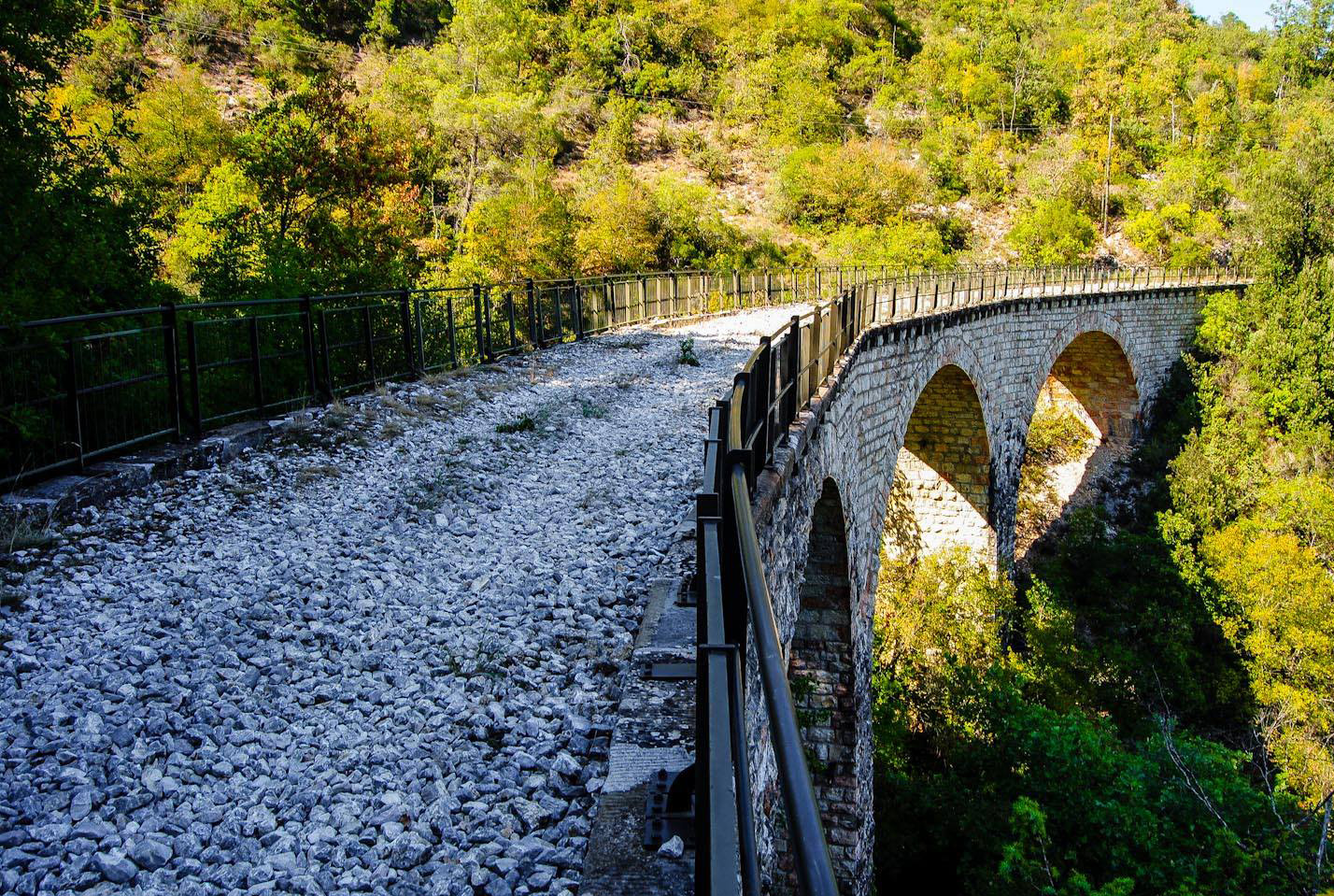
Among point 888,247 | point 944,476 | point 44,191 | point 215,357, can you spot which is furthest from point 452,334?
point 888,247

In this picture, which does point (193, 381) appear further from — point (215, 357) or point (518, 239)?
point (518, 239)

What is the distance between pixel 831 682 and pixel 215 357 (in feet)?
25.4

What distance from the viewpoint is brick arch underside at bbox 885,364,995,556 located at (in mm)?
18984

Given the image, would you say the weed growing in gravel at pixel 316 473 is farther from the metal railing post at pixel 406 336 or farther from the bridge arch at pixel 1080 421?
the bridge arch at pixel 1080 421

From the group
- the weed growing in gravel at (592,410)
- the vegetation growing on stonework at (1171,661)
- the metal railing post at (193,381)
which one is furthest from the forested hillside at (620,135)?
the vegetation growing on stonework at (1171,661)

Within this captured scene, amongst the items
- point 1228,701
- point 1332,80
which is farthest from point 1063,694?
point 1332,80

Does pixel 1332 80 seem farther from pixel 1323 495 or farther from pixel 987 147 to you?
pixel 1323 495

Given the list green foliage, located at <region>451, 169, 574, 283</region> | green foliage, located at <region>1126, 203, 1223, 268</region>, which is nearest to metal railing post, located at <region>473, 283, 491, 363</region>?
green foliage, located at <region>451, 169, 574, 283</region>

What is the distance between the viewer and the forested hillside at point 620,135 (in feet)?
43.3

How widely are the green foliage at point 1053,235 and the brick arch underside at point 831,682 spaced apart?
47.0m

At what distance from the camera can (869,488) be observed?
38.4 ft

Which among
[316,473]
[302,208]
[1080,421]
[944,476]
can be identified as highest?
[302,208]

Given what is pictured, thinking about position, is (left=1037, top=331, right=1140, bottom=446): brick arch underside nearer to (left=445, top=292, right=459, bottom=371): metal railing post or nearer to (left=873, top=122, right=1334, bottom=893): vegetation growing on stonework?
(left=873, top=122, right=1334, bottom=893): vegetation growing on stonework

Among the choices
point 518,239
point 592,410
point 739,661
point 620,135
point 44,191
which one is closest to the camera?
point 739,661
